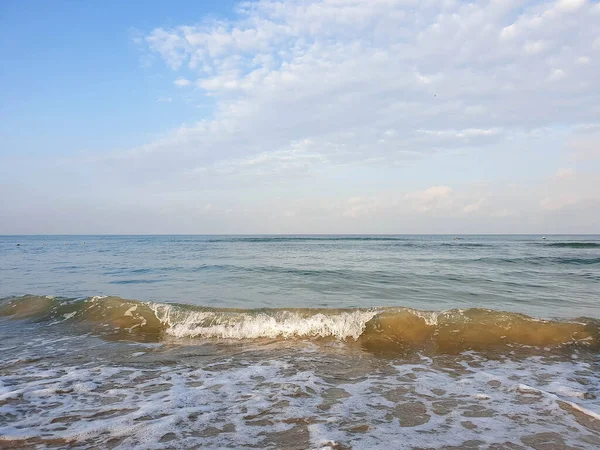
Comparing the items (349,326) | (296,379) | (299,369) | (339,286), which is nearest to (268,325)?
(349,326)

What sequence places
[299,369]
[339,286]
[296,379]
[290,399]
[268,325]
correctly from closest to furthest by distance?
1. [290,399]
2. [296,379]
3. [299,369]
4. [268,325]
5. [339,286]

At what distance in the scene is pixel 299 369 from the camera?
256 inches

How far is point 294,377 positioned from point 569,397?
4.03 m

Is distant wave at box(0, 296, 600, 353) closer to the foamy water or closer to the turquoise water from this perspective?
the foamy water

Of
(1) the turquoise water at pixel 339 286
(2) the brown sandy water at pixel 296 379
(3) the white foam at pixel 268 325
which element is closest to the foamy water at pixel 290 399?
(2) the brown sandy water at pixel 296 379

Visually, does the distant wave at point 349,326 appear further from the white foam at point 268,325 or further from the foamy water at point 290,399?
the foamy water at point 290,399

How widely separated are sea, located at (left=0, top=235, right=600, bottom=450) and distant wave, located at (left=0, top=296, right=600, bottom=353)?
43 mm

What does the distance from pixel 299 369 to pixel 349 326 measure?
2.92 m

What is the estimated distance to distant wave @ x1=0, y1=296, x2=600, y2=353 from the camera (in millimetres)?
8359

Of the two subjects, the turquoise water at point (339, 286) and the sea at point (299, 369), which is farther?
the turquoise water at point (339, 286)

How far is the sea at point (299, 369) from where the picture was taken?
13.6 ft

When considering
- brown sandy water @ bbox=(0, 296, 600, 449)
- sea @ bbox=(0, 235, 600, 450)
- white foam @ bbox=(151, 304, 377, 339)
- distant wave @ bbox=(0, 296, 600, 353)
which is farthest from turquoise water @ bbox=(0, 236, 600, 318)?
brown sandy water @ bbox=(0, 296, 600, 449)

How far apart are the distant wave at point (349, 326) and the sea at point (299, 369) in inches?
1.7

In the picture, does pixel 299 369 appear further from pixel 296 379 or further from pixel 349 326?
pixel 349 326
